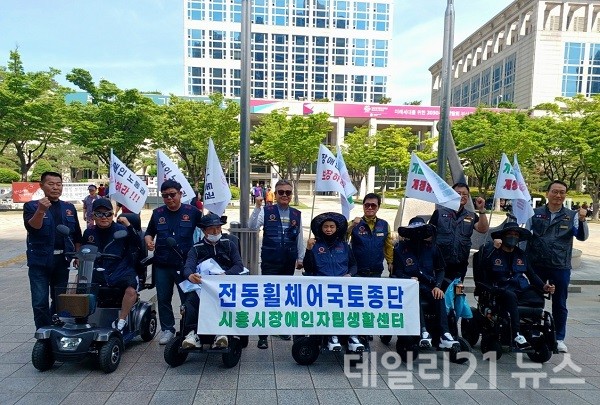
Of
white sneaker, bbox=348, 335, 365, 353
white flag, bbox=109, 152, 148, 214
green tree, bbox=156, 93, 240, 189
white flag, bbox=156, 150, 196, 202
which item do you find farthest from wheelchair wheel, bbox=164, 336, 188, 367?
green tree, bbox=156, 93, 240, 189

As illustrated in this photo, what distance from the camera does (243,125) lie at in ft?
21.6

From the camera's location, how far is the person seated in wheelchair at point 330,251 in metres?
4.25

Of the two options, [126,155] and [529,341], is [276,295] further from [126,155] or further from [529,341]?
[126,155]

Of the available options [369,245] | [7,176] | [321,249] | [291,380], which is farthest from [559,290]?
[7,176]

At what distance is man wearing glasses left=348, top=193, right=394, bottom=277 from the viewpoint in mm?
4547

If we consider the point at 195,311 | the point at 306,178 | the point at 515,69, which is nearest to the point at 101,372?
the point at 195,311

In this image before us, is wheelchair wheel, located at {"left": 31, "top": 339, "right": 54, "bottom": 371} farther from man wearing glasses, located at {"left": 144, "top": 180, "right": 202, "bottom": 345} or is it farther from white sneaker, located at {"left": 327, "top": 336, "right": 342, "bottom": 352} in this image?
white sneaker, located at {"left": 327, "top": 336, "right": 342, "bottom": 352}

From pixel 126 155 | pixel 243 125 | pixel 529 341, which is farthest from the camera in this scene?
pixel 126 155

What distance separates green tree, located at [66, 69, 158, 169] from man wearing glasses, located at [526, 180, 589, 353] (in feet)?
77.0

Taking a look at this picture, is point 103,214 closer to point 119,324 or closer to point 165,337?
point 119,324

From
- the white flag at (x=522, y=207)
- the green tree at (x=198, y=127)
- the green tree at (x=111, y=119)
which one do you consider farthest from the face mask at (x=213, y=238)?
the green tree at (x=198, y=127)

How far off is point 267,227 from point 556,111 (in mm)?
28108

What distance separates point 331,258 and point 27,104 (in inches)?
913

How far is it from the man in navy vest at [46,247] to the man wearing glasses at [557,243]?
5.53 metres
